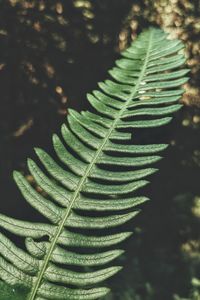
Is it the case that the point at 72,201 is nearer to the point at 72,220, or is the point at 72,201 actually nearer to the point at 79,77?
the point at 72,220

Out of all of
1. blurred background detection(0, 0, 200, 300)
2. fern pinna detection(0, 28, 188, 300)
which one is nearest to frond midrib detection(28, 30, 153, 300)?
fern pinna detection(0, 28, 188, 300)

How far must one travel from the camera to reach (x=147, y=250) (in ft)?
6.25

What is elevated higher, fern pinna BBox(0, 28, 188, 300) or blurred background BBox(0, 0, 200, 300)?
blurred background BBox(0, 0, 200, 300)

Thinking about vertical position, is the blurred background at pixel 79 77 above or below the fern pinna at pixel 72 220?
above

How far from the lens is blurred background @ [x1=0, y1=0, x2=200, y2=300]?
154 cm

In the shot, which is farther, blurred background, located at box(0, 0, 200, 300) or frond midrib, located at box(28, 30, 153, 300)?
blurred background, located at box(0, 0, 200, 300)

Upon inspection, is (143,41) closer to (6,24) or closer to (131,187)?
(6,24)

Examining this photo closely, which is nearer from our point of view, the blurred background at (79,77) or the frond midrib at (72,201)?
the frond midrib at (72,201)

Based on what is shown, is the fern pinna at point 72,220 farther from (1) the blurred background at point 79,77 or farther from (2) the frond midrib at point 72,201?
(1) the blurred background at point 79,77

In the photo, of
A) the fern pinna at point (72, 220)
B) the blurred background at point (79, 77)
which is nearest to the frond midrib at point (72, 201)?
the fern pinna at point (72, 220)

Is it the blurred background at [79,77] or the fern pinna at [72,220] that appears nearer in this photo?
the fern pinna at [72,220]

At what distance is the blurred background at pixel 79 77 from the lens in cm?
154

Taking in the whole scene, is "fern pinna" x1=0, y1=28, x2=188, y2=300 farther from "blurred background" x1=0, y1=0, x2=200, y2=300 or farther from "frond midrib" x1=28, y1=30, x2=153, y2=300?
"blurred background" x1=0, y1=0, x2=200, y2=300

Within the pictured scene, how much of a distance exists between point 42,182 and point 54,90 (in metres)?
0.63
